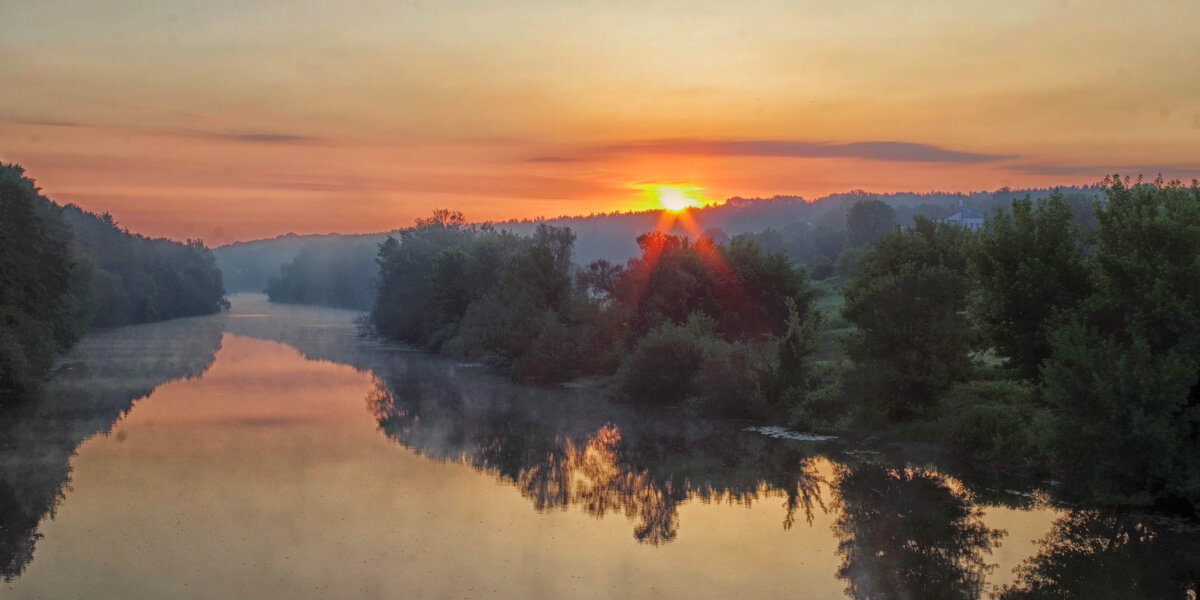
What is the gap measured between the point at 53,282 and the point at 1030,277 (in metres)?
47.6

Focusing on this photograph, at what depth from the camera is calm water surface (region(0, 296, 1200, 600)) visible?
15.9 meters

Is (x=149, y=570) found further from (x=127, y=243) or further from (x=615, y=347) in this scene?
(x=127, y=243)

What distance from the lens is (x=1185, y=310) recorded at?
19.6m

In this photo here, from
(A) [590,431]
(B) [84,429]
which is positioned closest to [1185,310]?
(A) [590,431]

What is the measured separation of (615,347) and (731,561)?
98.2 feet

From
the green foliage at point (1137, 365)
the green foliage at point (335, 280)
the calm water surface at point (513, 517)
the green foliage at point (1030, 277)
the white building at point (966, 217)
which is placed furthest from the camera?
the green foliage at point (335, 280)

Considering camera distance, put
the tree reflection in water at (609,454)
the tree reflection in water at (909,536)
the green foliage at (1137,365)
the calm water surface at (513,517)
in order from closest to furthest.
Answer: the tree reflection in water at (909,536)
the calm water surface at (513,517)
the green foliage at (1137,365)
the tree reflection in water at (609,454)

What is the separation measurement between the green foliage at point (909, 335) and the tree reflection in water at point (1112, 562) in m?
9.27

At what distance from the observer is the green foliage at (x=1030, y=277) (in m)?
22.8

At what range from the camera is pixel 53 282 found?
4984 cm

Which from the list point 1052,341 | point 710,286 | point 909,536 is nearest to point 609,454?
point 909,536

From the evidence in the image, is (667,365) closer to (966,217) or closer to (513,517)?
(513,517)

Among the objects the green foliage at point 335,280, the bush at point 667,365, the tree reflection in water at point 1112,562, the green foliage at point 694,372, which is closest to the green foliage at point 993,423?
the tree reflection in water at point 1112,562

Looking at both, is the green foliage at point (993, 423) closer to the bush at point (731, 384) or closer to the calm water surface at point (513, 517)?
the calm water surface at point (513, 517)
